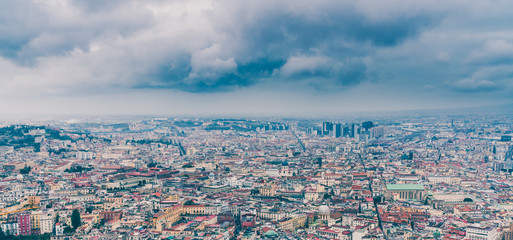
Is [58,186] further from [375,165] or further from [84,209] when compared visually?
[375,165]

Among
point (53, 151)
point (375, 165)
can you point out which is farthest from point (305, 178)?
point (53, 151)

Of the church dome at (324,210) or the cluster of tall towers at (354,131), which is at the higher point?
the cluster of tall towers at (354,131)

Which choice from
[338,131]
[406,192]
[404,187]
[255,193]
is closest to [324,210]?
[255,193]

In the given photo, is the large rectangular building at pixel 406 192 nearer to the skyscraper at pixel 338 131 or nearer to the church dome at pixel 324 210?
the church dome at pixel 324 210

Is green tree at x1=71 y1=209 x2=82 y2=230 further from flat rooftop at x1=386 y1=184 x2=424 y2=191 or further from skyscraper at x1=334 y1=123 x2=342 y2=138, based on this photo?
skyscraper at x1=334 y1=123 x2=342 y2=138

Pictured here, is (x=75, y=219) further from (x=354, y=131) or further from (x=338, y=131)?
(x=338, y=131)

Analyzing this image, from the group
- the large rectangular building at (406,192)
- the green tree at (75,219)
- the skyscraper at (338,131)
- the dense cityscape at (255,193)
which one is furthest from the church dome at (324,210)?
the skyscraper at (338,131)

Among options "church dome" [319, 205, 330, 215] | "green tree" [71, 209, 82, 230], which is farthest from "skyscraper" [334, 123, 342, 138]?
"green tree" [71, 209, 82, 230]
